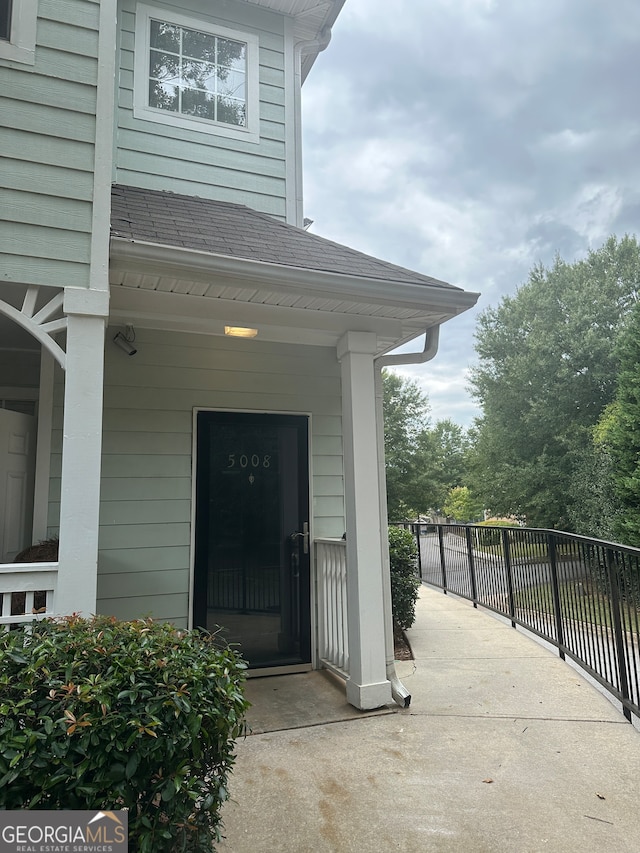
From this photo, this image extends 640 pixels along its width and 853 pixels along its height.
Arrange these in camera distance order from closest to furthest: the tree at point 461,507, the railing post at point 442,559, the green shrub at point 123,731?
the green shrub at point 123,731, the railing post at point 442,559, the tree at point 461,507

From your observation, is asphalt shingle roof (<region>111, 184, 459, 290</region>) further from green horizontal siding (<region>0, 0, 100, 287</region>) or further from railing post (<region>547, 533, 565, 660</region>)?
railing post (<region>547, 533, 565, 660</region>)

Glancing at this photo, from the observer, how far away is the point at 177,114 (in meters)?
4.32

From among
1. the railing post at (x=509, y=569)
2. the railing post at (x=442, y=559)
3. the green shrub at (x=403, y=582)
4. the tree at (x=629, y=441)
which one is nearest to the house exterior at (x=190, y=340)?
the green shrub at (x=403, y=582)

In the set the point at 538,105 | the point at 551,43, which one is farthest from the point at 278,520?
the point at 538,105

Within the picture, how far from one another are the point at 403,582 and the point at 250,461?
202 cm

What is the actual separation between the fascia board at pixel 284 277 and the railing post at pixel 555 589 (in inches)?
81.4

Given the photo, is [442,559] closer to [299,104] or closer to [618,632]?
[618,632]

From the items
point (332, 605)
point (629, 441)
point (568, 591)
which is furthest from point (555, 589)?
point (629, 441)

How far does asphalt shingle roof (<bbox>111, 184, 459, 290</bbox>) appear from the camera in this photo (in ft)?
9.23

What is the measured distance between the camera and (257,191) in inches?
175

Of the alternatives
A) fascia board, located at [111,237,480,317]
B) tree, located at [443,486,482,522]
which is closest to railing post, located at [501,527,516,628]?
fascia board, located at [111,237,480,317]

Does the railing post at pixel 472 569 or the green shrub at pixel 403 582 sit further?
the railing post at pixel 472 569

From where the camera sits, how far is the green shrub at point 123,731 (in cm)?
132

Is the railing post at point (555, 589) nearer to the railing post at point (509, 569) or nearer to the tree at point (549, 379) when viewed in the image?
the railing post at point (509, 569)
